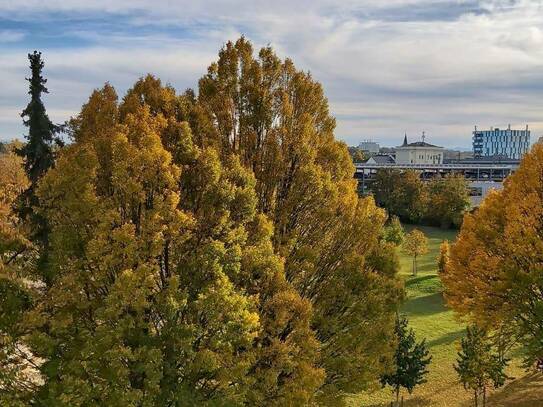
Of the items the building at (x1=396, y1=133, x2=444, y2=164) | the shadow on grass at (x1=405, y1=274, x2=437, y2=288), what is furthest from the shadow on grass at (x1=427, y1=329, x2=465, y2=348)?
the building at (x1=396, y1=133, x2=444, y2=164)

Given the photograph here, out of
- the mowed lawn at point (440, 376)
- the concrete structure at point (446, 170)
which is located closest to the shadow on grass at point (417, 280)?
the mowed lawn at point (440, 376)

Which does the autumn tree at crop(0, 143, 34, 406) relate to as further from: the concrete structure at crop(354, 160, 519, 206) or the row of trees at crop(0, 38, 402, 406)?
the concrete structure at crop(354, 160, 519, 206)

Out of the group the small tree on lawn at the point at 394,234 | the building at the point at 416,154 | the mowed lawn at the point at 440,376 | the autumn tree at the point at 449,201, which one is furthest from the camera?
the building at the point at 416,154

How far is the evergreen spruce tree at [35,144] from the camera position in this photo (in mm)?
14547

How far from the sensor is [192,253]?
12.1 m

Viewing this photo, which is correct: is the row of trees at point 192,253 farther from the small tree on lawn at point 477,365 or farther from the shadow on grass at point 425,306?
the shadow on grass at point 425,306

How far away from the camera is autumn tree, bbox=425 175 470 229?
258 ft

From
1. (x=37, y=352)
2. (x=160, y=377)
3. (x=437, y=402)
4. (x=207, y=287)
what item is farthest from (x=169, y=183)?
(x=437, y=402)

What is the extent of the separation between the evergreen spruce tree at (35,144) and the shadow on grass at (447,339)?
2798 centimetres

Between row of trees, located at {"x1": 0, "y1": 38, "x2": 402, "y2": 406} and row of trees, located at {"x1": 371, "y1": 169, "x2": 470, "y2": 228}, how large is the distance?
67.7 meters

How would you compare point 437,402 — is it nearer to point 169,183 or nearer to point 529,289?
point 529,289

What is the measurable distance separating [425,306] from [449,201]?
39510mm

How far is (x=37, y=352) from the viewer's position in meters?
12.3

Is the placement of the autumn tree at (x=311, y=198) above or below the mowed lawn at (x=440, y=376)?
above
